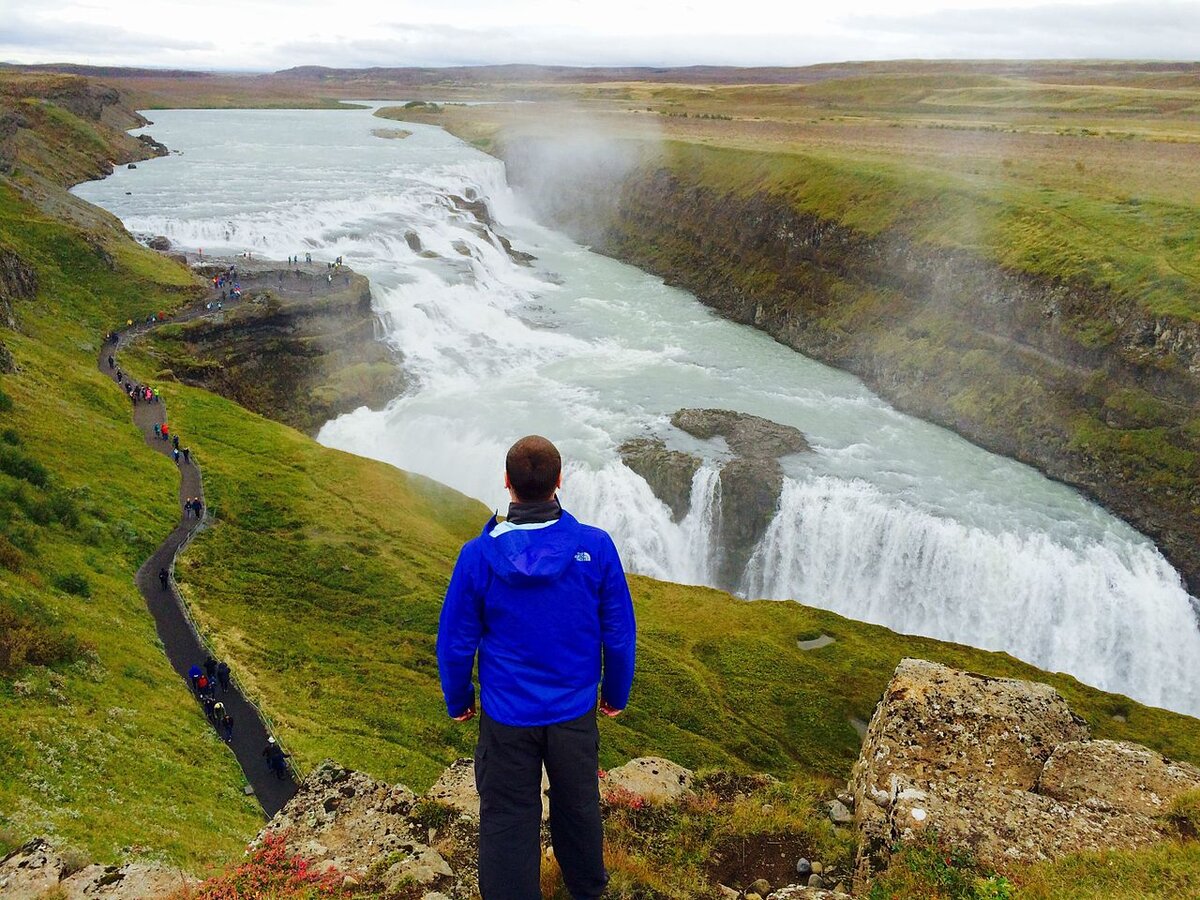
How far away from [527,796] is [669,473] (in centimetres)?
3100

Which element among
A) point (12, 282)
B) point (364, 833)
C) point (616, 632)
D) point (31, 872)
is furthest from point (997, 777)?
point (12, 282)

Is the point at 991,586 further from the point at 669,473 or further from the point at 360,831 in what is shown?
Answer: the point at 360,831

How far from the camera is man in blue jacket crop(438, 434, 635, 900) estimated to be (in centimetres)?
510

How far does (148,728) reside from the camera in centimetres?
1638

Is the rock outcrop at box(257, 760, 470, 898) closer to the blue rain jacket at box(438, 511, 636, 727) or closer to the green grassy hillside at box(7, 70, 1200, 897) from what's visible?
the blue rain jacket at box(438, 511, 636, 727)

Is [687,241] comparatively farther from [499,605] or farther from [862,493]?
[499,605]

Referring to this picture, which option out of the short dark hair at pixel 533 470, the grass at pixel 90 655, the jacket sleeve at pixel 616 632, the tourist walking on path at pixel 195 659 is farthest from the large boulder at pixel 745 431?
the short dark hair at pixel 533 470

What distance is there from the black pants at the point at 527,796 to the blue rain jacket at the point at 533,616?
0.15 metres

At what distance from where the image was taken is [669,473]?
119 feet

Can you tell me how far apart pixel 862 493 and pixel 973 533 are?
4786mm

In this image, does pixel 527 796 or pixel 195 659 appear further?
pixel 195 659

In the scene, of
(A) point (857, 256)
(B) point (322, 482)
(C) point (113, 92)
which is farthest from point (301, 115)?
(B) point (322, 482)

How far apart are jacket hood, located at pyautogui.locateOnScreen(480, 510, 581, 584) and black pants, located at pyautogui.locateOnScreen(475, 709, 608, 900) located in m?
1.10

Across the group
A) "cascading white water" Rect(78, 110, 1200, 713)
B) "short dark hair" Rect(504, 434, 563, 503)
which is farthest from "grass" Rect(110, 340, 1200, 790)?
"short dark hair" Rect(504, 434, 563, 503)
